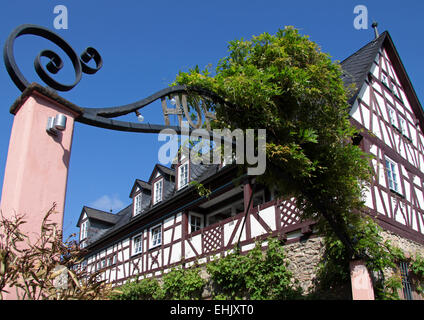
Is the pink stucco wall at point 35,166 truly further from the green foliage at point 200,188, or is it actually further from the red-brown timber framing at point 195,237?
the red-brown timber framing at point 195,237

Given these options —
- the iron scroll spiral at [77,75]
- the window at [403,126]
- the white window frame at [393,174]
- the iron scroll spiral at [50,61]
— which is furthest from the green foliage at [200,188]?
the window at [403,126]

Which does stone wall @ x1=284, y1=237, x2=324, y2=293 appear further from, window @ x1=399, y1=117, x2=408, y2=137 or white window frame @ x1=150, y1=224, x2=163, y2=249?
white window frame @ x1=150, y1=224, x2=163, y2=249

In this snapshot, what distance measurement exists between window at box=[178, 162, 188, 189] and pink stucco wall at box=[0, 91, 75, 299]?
38.0 feet

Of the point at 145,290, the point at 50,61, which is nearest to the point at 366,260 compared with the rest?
the point at 50,61

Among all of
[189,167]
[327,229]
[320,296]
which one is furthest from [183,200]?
[327,229]

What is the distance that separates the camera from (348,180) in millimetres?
5852

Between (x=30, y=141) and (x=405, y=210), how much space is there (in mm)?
9760

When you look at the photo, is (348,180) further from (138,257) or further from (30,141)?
(138,257)

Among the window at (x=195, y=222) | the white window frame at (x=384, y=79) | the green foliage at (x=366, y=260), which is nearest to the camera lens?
the green foliage at (x=366, y=260)

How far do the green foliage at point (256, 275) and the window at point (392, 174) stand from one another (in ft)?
11.7

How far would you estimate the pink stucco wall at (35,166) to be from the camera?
9.20ft

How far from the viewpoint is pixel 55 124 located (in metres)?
3.04

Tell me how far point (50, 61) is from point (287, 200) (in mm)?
6761

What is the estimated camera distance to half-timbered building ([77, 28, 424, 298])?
9.52 meters
